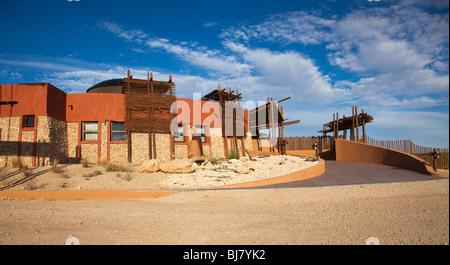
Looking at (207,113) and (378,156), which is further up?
(207,113)

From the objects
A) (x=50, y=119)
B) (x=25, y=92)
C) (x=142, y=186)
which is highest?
(x=25, y=92)

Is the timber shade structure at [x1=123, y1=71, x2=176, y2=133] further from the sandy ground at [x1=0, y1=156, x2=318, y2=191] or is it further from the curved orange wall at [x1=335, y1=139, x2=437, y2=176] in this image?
the curved orange wall at [x1=335, y1=139, x2=437, y2=176]

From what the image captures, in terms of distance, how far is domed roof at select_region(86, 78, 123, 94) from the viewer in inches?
808

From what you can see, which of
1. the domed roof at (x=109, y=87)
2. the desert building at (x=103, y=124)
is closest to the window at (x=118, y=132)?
the desert building at (x=103, y=124)

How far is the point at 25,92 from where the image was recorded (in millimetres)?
14102

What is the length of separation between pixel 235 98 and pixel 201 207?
1569cm

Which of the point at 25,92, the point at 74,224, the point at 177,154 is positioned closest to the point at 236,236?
the point at 74,224

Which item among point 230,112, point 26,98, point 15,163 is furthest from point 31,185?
point 230,112

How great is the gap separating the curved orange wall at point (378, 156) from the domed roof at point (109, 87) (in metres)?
17.8

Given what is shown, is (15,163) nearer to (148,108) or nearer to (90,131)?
(90,131)

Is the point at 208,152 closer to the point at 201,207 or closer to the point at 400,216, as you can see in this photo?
the point at 201,207

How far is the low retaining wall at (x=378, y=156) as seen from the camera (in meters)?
9.14

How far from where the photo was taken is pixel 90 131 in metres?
16.2

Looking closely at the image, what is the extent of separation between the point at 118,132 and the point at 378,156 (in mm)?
16144
